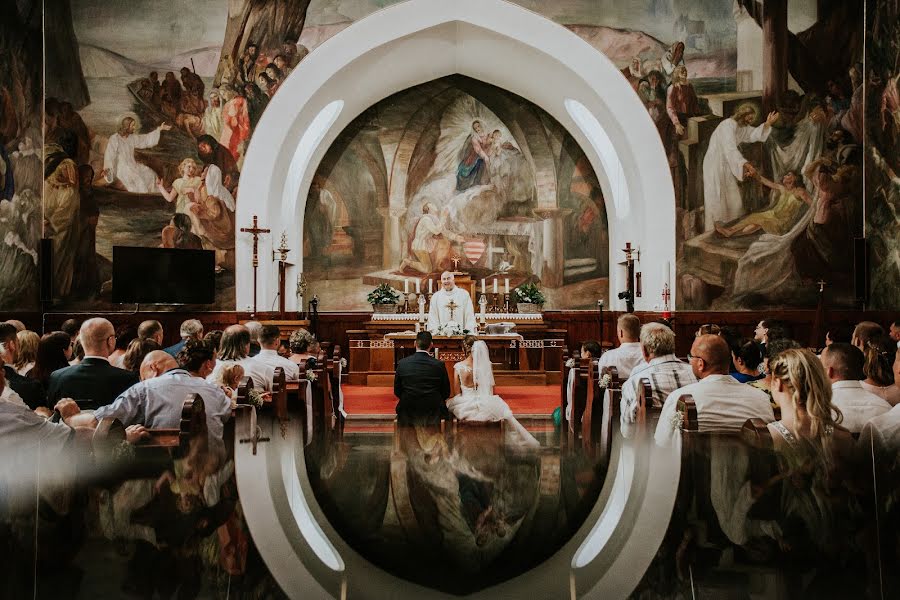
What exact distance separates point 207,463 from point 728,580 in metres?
2.70

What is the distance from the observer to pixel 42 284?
14.5m

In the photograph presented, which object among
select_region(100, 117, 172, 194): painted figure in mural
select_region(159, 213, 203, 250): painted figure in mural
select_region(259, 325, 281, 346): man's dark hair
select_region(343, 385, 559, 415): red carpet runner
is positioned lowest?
select_region(343, 385, 559, 415): red carpet runner

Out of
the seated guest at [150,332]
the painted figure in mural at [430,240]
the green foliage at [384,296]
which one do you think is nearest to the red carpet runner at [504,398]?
the green foliage at [384,296]

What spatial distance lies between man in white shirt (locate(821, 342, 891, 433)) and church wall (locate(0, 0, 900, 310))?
10.1 meters

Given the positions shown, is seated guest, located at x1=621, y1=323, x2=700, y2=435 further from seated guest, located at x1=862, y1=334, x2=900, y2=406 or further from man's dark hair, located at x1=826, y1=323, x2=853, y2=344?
man's dark hair, located at x1=826, y1=323, x2=853, y2=344

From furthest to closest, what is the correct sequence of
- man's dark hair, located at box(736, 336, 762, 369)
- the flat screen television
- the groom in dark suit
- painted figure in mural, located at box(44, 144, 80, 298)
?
1. painted figure in mural, located at box(44, 144, 80, 298)
2. the flat screen television
3. the groom in dark suit
4. man's dark hair, located at box(736, 336, 762, 369)

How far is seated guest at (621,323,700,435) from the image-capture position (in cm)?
616

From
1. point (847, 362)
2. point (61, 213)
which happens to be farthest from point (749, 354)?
point (61, 213)

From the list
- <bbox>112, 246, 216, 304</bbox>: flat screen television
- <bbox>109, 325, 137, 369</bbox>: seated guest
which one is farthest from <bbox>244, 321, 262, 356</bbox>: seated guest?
<bbox>112, 246, 216, 304</bbox>: flat screen television

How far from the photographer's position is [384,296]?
15969 mm

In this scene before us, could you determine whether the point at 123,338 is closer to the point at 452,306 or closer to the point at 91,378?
the point at 452,306

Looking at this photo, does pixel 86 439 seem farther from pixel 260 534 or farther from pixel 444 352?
pixel 444 352

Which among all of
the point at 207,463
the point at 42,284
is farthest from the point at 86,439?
the point at 42,284

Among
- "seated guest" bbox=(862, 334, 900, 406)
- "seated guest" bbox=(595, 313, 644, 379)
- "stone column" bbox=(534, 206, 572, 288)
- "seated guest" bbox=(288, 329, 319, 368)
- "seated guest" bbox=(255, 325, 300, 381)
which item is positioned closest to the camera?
"seated guest" bbox=(862, 334, 900, 406)
